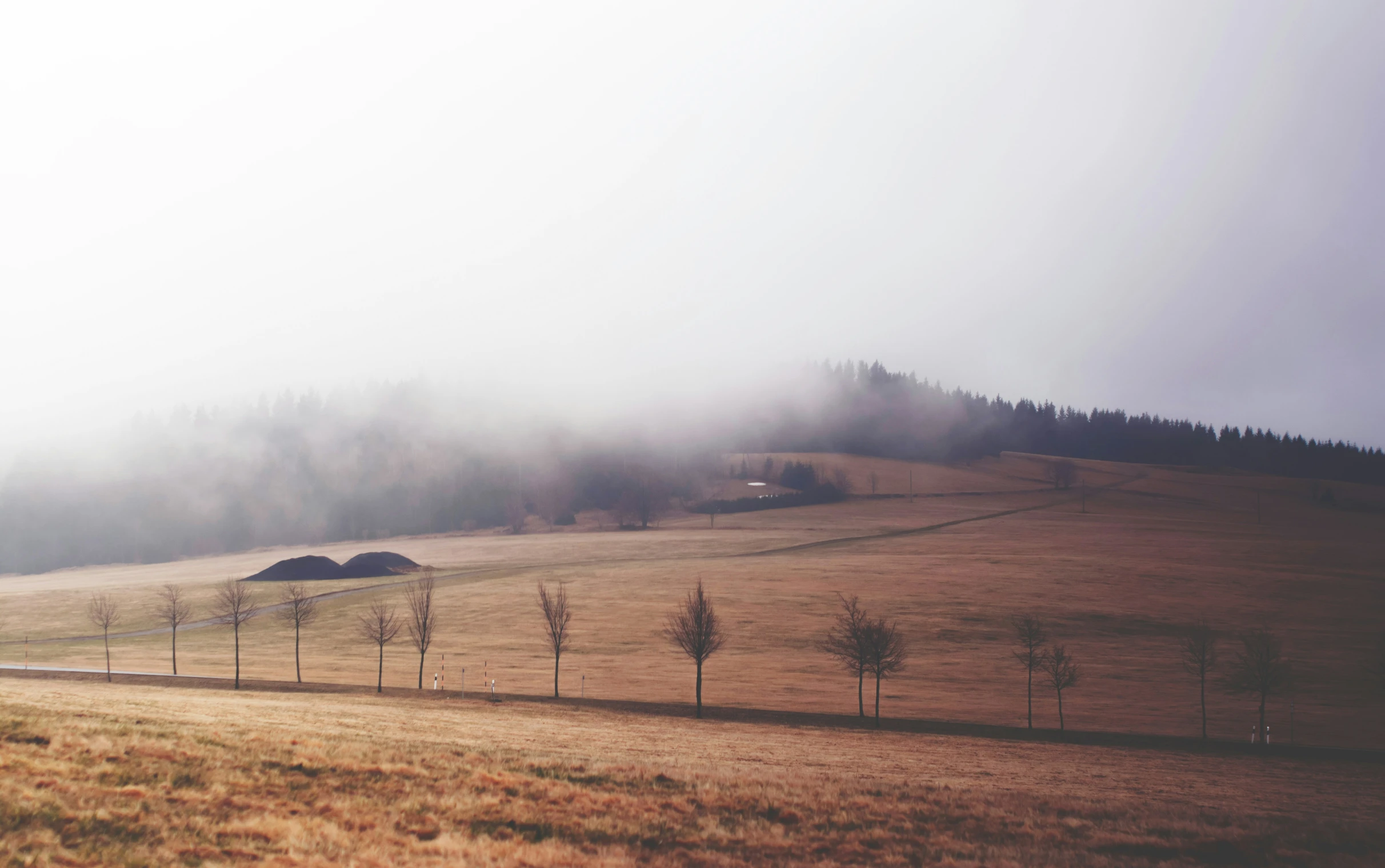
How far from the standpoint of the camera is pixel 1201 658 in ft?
164

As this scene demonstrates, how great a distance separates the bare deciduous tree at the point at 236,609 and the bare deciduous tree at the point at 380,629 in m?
9.45

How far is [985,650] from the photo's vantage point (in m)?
66.7

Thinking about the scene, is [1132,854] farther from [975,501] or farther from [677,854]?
[975,501]

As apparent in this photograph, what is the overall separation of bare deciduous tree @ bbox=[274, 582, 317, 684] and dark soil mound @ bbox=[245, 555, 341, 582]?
532 centimetres

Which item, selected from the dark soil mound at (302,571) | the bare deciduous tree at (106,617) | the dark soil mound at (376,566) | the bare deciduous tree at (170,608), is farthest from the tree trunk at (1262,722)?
the dark soil mound at (302,571)

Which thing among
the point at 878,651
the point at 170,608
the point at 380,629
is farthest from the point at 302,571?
the point at 878,651

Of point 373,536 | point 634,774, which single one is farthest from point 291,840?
point 373,536

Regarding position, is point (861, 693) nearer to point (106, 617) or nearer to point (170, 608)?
point (106, 617)

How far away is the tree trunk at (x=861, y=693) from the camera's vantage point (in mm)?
45750

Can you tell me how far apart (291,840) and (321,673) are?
174 feet

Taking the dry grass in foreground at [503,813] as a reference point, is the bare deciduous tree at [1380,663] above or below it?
below

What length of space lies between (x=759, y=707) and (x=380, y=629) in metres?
31.7

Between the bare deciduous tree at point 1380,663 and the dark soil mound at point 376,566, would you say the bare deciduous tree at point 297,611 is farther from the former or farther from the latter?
the bare deciduous tree at point 1380,663

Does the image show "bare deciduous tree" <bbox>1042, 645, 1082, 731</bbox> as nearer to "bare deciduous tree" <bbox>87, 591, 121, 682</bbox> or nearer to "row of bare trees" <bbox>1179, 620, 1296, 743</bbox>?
"row of bare trees" <bbox>1179, 620, 1296, 743</bbox>
